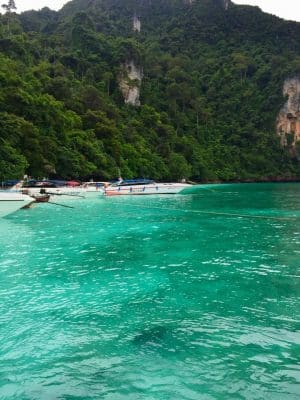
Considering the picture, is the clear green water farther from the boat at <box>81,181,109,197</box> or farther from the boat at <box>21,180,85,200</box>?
the boat at <box>81,181,109,197</box>

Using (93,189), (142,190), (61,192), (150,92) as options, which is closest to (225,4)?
(150,92)

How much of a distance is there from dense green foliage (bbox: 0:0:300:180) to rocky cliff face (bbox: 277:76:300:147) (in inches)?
85.3

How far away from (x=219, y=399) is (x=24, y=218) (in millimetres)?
21653

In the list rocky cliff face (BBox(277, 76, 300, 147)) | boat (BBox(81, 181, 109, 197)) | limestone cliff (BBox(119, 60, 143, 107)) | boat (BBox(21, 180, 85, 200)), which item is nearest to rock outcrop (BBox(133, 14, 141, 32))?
limestone cliff (BBox(119, 60, 143, 107))

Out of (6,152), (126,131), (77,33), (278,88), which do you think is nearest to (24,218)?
(6,152)

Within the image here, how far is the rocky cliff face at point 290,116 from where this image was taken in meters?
118

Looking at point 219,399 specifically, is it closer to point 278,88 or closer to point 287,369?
point 287,369

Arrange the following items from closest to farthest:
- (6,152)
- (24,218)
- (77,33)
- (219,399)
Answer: (219,399) < (24,218) < (6,152) < (77,33)

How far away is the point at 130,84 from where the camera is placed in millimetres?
99500

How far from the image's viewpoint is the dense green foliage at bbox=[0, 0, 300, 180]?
179 feet

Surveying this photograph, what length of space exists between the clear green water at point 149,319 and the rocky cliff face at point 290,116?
353 feet

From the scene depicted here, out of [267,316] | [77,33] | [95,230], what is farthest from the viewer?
[77,33]

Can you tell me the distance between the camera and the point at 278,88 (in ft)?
395

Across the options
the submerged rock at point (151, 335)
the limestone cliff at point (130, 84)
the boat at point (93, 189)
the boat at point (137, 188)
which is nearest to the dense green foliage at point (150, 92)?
the limestone cliff at point (130, 84)
